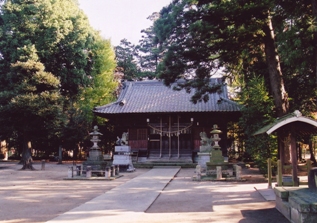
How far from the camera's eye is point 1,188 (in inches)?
453

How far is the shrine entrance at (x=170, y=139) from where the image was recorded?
968 inches

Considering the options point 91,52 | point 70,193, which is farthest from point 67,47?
point 70,193

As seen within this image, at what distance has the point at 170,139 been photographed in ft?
82.0

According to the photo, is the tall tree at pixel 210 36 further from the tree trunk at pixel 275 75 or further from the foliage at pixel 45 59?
the foliage at pixel 45 59

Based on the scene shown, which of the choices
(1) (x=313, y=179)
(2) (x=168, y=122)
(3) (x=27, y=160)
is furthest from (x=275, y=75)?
(3) (x=27, y=160)

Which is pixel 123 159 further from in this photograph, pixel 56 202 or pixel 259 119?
pixel 56 202

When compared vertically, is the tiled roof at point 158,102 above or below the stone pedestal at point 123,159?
above

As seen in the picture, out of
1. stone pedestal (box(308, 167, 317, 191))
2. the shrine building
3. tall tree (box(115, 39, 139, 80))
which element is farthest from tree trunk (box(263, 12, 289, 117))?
tall tree (box(115, 39, 139, 80))

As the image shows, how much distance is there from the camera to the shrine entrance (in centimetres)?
2458

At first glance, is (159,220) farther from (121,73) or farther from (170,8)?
(121,73)

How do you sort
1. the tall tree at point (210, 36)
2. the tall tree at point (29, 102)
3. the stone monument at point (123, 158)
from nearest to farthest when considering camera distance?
the tall tree at point (210, 36) < the tall tree at point (29, 102) < the stone monument at point (123, 158)

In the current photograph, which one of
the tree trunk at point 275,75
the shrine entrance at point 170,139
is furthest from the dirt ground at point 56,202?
the shrine entrance at point 170,139

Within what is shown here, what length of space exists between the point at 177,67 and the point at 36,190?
759 centimetres

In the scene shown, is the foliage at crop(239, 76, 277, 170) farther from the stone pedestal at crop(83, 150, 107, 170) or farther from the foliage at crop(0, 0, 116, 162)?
the foliage at crop(0, 0, 116, 162)
